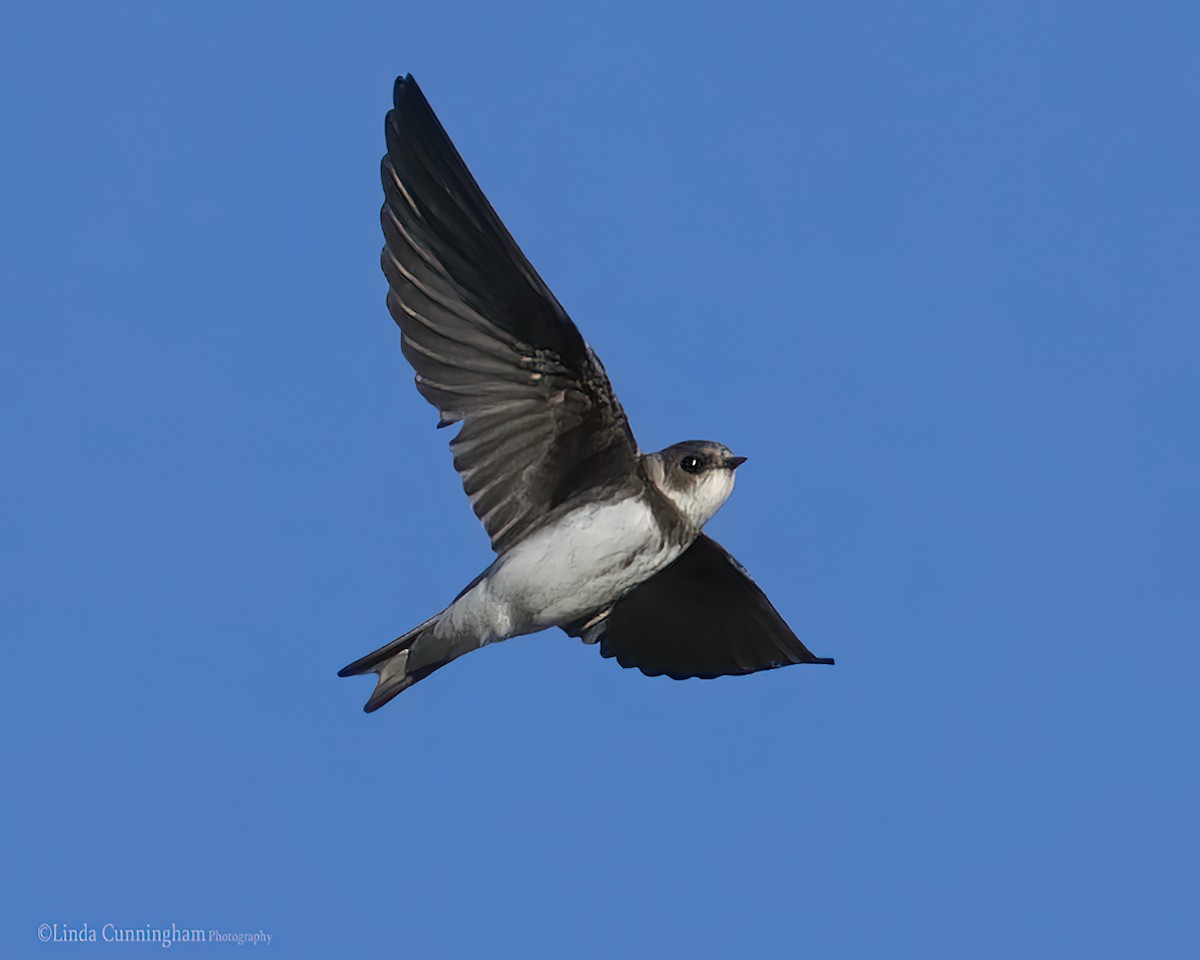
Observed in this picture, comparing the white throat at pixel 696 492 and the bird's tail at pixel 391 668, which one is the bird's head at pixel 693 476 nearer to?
the white throat at pixel 696 492

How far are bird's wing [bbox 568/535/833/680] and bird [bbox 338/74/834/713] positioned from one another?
0.79m

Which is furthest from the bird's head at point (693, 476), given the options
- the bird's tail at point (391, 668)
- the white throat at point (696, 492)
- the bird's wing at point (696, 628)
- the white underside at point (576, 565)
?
the bird's tail at point (391, 668)

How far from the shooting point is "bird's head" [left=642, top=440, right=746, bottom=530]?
316 inches

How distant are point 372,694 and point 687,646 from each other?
174 centimetres

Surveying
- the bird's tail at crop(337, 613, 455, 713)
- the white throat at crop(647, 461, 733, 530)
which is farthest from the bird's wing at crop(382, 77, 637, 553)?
the bird's tail at crop(337, 613, 455, 713)

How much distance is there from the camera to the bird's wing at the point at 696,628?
29.8 feet

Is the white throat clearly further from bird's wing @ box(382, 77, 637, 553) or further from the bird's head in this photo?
bird's wing @ box(382, 77, 637, 553)

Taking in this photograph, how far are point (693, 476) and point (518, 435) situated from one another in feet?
2.66

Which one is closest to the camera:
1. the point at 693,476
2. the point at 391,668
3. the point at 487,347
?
the point at 487,347

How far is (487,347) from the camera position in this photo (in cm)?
788

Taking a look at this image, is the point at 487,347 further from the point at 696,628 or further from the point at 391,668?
the point at 696,628

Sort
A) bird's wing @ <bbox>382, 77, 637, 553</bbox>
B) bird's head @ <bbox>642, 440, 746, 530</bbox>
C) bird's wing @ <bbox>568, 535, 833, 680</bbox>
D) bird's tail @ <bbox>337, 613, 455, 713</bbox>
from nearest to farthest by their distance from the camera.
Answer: bird's wing @ <bbox>382, 77, 637, 553</bbox> → bird's head @ <bbox>642, 440, 746, 530</bbox> → bird's tail @ <bbox>337, 613, 455, 713</bbox> → bird's wing @ <bbox>568, 535, 833, 680</bbox>

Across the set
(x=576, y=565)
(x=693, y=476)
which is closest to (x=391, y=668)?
(x=576, y=565)

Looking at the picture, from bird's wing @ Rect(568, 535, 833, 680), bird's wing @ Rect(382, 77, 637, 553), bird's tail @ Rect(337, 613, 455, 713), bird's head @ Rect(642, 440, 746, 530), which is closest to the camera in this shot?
bird's wing @ Rect(382, 77, 637, 553)
